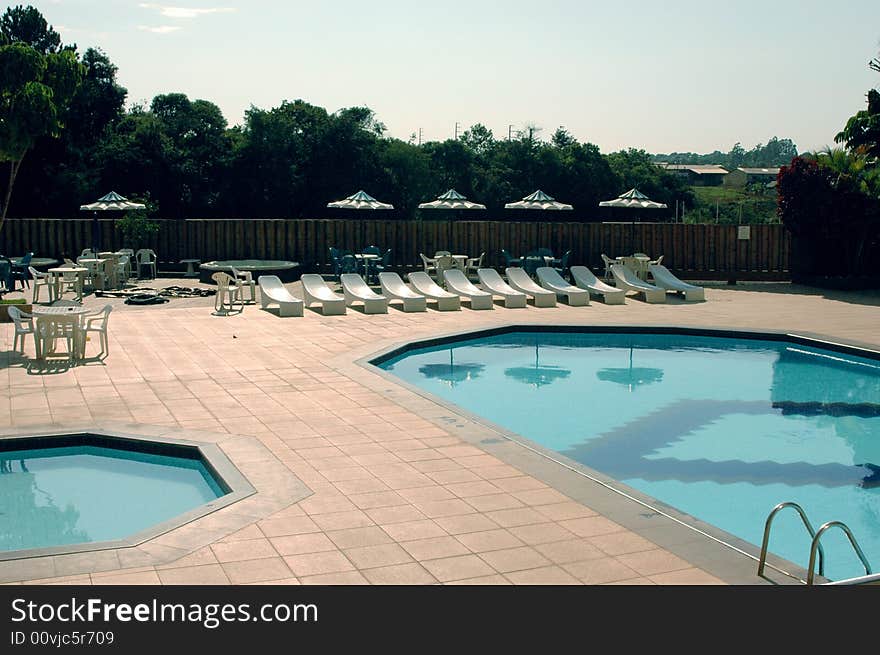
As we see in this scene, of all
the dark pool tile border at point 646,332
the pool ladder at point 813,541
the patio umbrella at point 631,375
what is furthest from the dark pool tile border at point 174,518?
the patio umbrella at point 631,375

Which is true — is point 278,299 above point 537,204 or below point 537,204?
below

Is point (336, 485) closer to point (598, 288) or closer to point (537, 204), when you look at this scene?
point (598, 288)

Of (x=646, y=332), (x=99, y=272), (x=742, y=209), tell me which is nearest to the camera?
(x=646, y=332)

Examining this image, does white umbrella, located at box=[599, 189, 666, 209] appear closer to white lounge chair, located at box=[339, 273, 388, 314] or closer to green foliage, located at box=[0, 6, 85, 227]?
white lounge chair, located at box=[339, 273, 388, 314]

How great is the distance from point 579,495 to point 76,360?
7.71m

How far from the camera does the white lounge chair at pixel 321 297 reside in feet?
55.6

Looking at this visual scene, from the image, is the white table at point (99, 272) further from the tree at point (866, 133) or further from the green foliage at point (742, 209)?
the green foliage at point (742, 209)

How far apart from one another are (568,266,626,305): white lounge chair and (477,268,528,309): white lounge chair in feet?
5.43

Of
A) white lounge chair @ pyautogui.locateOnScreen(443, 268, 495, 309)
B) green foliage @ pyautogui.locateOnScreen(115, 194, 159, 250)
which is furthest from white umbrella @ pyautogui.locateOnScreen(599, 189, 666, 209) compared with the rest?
green foliage @ pyautogui.locateOnScreen(115, 194, 159, 250)

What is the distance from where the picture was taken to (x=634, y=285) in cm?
2014

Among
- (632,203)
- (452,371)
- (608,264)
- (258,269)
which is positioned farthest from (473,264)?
(452,371)

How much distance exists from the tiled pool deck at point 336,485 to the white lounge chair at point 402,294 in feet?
10.6

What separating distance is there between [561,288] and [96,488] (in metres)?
13.2
